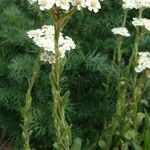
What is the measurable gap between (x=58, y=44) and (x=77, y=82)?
1150 millimetres

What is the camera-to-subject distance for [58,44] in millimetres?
2209

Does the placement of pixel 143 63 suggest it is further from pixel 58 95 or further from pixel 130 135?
pixel 58 95

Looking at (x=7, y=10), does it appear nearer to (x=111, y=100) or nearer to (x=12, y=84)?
(x=12, y=84)

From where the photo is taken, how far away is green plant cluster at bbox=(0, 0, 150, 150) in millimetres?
3162

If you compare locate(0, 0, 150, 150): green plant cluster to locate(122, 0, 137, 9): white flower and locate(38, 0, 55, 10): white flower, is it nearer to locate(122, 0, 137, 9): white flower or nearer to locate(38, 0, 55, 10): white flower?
locate(122, 0, 137, 9): white flower

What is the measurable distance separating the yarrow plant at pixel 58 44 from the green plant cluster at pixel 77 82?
2.38ft

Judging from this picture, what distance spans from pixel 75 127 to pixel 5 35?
0.82 metres

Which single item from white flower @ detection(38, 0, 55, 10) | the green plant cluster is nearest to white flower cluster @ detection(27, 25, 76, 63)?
white flower @ detection(38, 0, 55, 10)

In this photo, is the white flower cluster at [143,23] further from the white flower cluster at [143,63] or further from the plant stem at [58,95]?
the plant stem at [58,95]

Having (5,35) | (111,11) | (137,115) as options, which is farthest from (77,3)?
(111,11)

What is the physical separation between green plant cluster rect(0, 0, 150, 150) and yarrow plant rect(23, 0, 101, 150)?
28.5 inches

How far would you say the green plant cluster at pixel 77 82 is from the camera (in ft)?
10.4

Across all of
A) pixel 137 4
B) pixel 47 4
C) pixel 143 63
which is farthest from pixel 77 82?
pixel 47 4

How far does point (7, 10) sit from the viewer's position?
3432 millimetres
